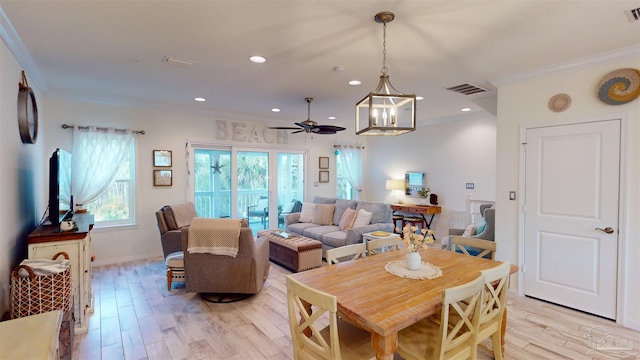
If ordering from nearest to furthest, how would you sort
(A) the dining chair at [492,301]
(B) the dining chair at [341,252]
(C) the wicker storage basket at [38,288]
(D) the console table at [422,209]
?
(A) the dining chair at [492,301]
(C) the wicker storage basket at [38,288]
(B) the dining chair at [341,252]
(D) the console table at [422,209]

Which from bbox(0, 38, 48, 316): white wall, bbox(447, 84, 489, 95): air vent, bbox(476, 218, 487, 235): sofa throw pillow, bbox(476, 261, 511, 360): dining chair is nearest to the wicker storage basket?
bbox(0, 38, 48, 316): white wall

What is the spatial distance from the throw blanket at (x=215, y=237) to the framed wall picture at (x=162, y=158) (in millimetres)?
2536

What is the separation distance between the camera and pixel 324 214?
582cm

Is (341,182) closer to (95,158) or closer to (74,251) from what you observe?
(95,158)

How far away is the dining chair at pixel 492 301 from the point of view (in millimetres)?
1884

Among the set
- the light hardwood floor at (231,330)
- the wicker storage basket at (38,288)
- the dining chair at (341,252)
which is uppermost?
the dining chair at (341,252)

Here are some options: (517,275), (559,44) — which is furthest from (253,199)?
(559,44)

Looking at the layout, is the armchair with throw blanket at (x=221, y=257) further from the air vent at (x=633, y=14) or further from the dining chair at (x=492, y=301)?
the air vent at (x=633, y=14)

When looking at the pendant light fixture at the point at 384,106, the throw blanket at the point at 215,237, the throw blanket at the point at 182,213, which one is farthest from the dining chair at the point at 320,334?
the throw blanket at the point at 182,213

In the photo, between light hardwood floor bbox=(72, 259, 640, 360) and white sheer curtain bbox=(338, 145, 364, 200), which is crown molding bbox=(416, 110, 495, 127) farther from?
light hardwood floor bbox=(72, 259, 640, 360)

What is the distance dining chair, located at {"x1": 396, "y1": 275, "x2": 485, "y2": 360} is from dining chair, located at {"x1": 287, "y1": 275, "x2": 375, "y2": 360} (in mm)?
260

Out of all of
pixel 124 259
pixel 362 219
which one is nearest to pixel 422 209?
pixel 362 219

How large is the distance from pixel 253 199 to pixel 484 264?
4717 millimetres

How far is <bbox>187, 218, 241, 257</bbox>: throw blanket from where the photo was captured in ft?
10.6
